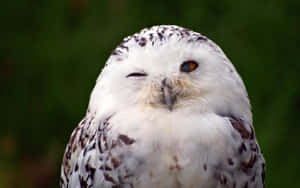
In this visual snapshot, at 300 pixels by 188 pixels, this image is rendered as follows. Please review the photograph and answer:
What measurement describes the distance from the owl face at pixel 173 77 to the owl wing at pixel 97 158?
0.09 meters

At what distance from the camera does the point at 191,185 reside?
1.21 m

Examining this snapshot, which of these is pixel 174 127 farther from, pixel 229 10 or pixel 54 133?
pixel 54 133

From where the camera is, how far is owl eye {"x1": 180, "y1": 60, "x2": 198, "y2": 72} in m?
1.23

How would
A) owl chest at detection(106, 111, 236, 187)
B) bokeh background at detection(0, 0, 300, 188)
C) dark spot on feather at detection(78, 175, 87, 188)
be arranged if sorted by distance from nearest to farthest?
owl chest at detection(106, 111, 236, 187) < dark spot on feather at detection(78, 175, 87, 188) < bokeh background at detection(0, 0, 300, 188)

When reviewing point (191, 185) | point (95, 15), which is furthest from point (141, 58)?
point (95, 15)

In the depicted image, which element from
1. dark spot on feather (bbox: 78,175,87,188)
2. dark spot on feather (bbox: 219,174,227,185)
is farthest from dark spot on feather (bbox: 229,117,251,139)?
dark spot on feather (bbox: 78,175,87,188)

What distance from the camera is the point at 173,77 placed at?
121 cm

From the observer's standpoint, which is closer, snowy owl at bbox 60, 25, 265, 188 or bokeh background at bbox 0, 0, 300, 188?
snowy owl at bbox 60, 25, 265, 188

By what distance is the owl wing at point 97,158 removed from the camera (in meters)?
1.23

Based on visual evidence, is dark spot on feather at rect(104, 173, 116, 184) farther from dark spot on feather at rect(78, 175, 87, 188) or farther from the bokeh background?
the bokeh background

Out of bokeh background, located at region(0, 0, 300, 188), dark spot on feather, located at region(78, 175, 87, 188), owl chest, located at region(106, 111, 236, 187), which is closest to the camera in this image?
owl chest, located at region(106, 111, 236, 187)

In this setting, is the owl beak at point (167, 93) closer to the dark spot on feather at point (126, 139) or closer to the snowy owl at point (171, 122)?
the snowy owl at point (171, 122)

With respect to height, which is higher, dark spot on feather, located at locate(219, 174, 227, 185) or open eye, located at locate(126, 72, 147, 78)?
open eye, located at locate(126, 72, 147, 78)

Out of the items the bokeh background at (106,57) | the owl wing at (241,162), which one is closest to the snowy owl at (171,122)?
the owl wing at (241,162)
